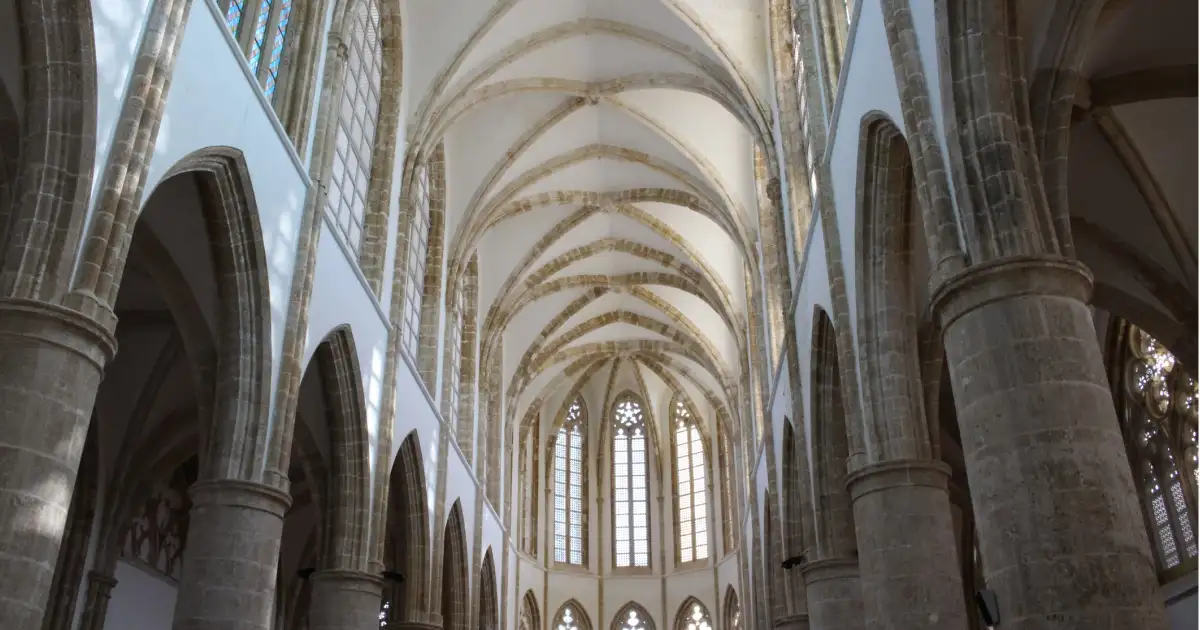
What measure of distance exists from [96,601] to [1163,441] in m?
16.8

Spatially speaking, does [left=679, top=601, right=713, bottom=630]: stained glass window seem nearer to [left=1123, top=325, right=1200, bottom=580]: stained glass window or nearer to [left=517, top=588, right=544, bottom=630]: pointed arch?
[left=517, top=588, right=544, bottom=630]: pointed arch

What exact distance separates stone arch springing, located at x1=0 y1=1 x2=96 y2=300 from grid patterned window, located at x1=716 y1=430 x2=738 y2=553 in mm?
24939

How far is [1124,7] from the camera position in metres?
9.37

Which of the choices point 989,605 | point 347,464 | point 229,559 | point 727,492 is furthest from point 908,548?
point 727,492

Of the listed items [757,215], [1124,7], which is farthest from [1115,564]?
[757,215]

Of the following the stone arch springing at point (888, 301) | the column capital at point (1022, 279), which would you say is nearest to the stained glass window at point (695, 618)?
the stone arch springing at point (888, 301)

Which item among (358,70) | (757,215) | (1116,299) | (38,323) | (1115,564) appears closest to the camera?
(1115,564)

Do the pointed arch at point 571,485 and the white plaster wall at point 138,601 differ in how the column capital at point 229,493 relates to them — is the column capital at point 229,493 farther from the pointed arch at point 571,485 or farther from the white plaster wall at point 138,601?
the pointed arch at point 571,485

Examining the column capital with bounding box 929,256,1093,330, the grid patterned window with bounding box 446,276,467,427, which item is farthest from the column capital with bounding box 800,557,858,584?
the grid patterned window with bounding box 446,276,467,427

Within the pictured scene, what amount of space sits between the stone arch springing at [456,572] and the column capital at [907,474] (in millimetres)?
12493

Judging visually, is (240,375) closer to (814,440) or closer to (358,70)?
(358,70)

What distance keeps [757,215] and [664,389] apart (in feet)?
48.6

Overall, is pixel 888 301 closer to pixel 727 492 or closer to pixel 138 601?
pixel 138 601

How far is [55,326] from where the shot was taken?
7.59 meters
